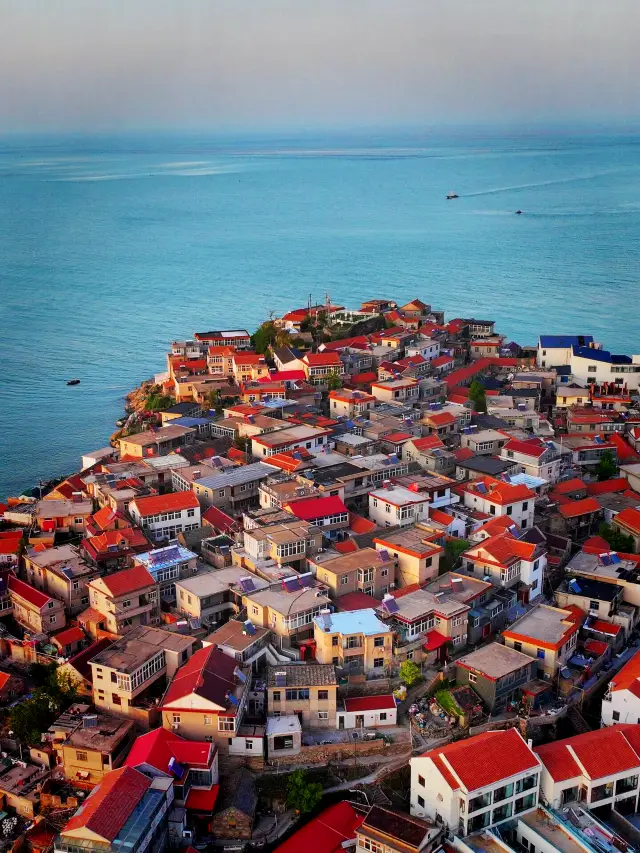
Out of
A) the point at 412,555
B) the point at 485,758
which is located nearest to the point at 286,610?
the point at 412,555

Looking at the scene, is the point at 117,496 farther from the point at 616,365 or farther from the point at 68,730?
the point at 616,365

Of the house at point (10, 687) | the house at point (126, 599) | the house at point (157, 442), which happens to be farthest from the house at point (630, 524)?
the house at point (10, 687)

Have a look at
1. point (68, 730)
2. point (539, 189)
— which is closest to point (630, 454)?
point (68, 730)

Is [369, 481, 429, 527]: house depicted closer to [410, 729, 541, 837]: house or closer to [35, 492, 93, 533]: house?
[35, 492, 93, 533]: house

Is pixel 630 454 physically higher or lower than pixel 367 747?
higher

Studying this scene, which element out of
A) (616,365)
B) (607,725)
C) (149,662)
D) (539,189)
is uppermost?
(539,189)

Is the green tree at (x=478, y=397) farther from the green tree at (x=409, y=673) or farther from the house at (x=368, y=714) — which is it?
the house at (x=368, y=714)

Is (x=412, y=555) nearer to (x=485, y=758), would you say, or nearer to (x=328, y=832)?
(x=485, y=758)
